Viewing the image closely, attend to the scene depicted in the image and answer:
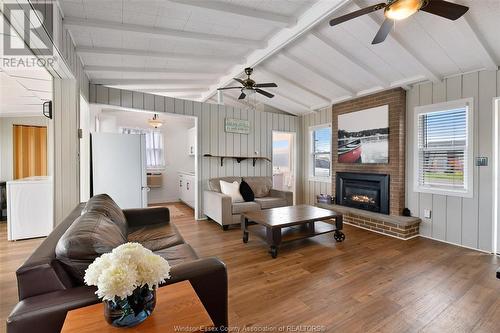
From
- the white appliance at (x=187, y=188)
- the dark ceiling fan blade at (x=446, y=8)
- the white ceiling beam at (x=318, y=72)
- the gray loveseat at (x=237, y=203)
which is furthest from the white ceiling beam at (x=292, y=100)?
the dark ceiling fan blade at (x=446, y=8)

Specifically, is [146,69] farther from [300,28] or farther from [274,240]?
[274,240]

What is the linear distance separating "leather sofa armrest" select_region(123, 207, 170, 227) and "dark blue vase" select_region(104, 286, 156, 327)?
81.1 inches

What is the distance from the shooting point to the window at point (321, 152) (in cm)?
557

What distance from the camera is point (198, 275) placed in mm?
1416

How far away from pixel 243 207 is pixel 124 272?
3500mm

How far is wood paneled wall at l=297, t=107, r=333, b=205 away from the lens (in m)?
5.59

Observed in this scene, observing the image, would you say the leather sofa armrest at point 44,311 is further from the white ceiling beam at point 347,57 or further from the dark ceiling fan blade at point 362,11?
the white ceiling beam at point 347,57

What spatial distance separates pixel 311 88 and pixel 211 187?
9.27 feet

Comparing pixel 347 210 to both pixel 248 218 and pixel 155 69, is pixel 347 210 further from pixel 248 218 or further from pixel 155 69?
pixel 155 69

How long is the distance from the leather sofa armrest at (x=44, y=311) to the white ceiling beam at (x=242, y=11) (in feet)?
8.10

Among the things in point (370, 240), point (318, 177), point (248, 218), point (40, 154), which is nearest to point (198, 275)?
point (248, 218)

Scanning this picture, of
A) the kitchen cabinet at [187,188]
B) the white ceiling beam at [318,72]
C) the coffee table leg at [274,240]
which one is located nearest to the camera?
the coffee table leg at [274,240]

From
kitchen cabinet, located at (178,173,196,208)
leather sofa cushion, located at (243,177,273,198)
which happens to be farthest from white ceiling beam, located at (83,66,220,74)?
kitchen cabinet, located at (178,173,196,208)

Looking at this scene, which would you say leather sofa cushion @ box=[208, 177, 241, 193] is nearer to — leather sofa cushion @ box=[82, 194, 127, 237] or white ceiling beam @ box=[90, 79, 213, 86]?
white ceiling beam @ box=[90, 79, 213, 86]
